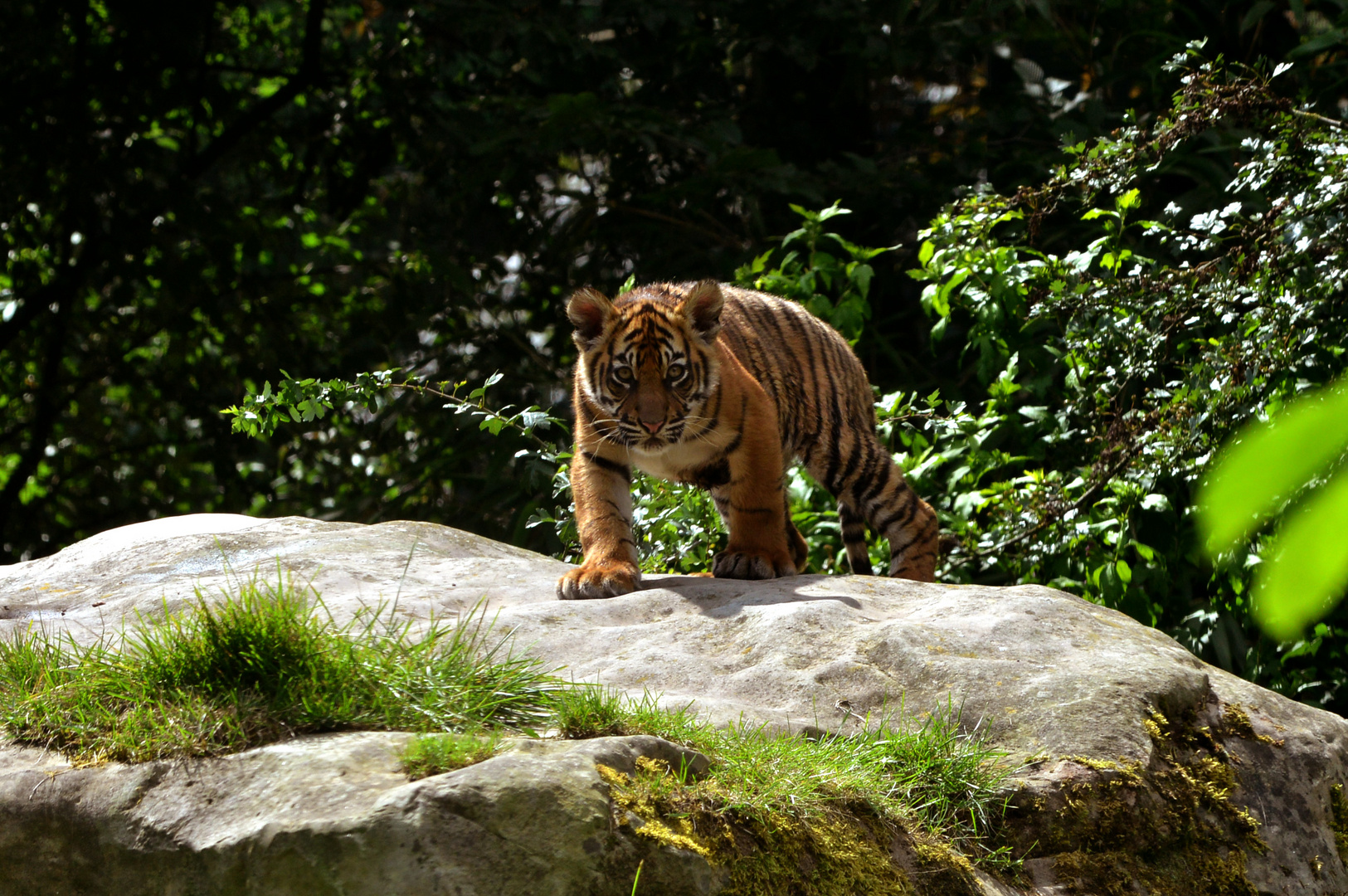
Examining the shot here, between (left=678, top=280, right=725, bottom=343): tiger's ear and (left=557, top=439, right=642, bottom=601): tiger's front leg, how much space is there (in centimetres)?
55

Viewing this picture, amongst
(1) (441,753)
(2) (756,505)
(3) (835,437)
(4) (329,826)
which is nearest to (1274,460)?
(4) (329,826)

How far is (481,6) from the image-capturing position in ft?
23.9

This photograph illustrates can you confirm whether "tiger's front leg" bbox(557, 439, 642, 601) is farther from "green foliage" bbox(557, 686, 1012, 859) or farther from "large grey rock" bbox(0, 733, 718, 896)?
"large grey rock" bbox(0, 733, 718, 896)

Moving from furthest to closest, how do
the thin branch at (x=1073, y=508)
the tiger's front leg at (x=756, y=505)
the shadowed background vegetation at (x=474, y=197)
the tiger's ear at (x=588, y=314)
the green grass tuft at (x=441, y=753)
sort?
1. the shadowed background vegetation at (x=474, y=197)
2. the thin branch at (x=1073, y=508)
3. the tiger's ear at (x=588, y=314)
4. the tiger's front leg at (x=756, y=505)
5. the green grass tuft at (x=441, y=753)

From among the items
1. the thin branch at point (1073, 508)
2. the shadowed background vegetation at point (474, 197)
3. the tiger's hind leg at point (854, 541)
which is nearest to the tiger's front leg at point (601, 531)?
the shadowed background vegetation at point (474, 197)

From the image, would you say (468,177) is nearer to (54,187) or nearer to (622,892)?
(54,187)

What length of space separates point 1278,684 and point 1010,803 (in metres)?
2.28

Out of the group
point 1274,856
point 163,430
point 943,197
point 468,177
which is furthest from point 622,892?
point 163,430

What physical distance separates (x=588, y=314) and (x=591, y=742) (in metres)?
2.20

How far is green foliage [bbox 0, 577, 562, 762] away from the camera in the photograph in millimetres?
2420

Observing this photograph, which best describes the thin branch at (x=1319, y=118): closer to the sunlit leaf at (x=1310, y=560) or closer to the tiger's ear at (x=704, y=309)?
the tiger's ear at (x=704, y=309)

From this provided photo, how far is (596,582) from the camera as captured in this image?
3668 mm

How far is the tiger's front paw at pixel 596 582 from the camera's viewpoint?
3627 millimetres

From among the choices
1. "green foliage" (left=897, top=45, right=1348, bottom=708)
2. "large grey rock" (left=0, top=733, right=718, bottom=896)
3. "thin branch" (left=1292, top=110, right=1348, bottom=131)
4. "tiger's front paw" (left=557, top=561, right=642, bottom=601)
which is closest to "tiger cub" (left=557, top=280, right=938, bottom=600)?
"tiger's front paw" (left=557, top=561, right=642, bottom=601)
